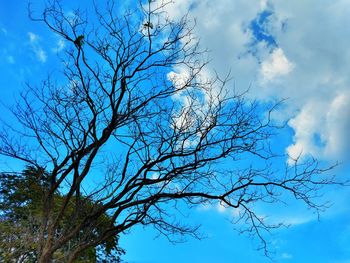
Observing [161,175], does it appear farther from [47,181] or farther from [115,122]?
[47,181]

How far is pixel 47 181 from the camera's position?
846 centimetres

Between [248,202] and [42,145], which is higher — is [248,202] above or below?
below

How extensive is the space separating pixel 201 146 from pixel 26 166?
3.67 m

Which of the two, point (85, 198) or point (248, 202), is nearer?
point (248, 202)

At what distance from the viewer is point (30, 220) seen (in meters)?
11.5

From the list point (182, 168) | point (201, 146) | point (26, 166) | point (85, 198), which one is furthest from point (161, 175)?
point (26, 166)

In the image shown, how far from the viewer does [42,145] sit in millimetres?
7883

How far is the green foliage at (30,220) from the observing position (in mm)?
8273

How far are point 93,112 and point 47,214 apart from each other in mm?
2109

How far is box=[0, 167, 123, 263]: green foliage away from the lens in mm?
8273

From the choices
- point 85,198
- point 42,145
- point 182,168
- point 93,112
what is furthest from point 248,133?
point 42,145

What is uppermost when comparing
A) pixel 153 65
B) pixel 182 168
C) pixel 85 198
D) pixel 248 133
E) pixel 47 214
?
pixel 153 65

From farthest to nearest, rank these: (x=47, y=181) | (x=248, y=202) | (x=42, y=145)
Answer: (x=47, y=181)
(x=42, y=145)
(x=248, y=202)

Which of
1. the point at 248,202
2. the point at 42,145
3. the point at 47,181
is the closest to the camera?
the point at 248,202
